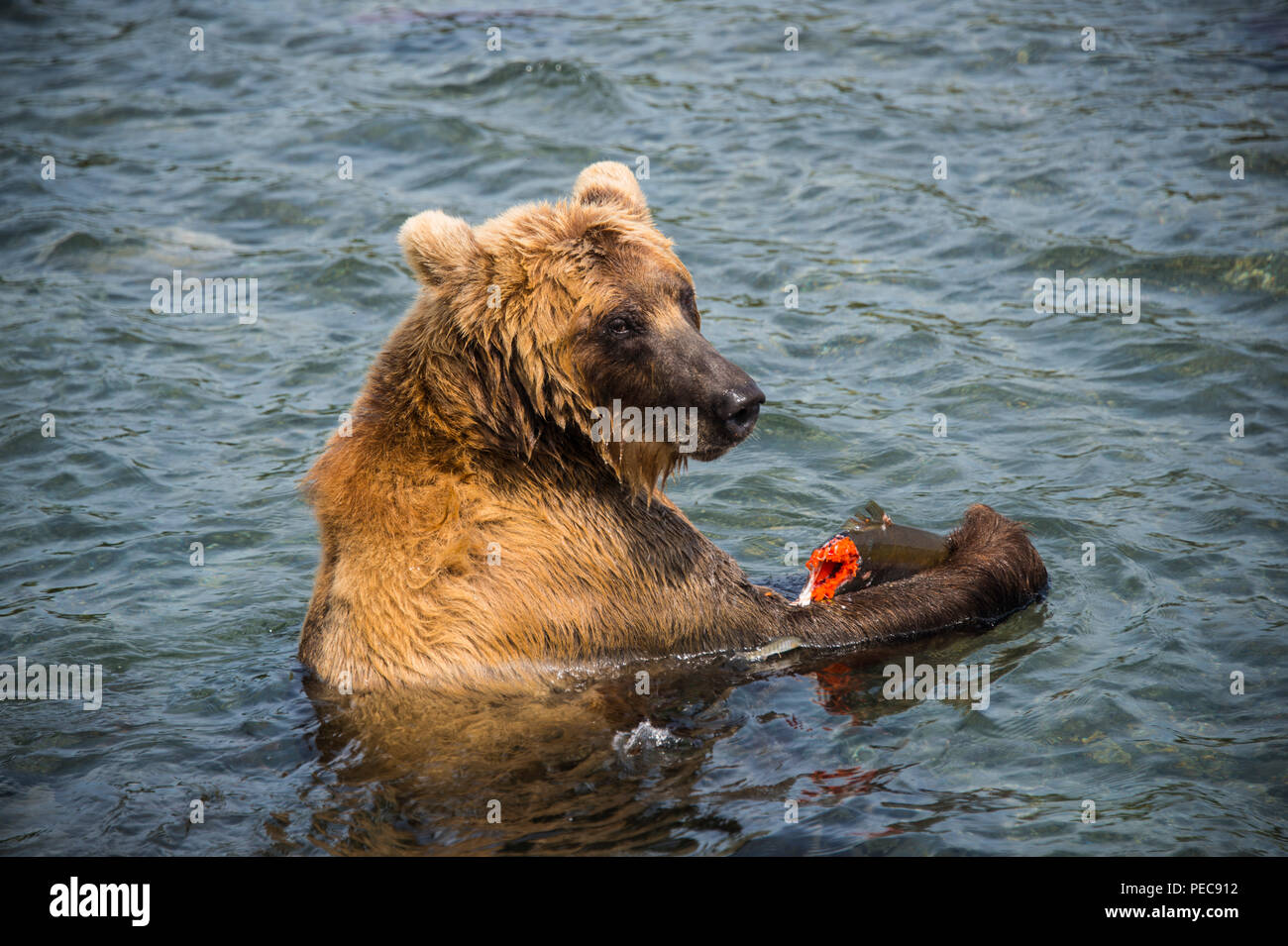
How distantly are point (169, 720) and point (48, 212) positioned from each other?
7976mm

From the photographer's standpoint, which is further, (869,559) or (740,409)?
(869,559)

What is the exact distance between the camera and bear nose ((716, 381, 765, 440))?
5586 mm

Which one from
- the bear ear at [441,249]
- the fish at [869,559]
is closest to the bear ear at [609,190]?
the bear ear at [441,249]

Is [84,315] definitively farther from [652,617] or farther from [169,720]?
[652,617]

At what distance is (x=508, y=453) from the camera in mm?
5801

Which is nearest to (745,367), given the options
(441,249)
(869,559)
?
(869,559)

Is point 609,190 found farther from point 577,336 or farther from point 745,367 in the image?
point 745,367

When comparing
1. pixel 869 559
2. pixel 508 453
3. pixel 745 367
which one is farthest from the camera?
pixel 745 367

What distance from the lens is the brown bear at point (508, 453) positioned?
555 cm

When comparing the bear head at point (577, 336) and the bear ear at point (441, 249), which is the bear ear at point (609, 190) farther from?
the bear ear at point (441, 249)

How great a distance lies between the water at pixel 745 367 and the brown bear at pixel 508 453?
33 cm

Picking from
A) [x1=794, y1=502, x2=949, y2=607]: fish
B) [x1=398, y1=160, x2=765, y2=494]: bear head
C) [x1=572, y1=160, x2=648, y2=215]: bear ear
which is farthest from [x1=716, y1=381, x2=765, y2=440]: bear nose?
[x1=794, y1=502, x2=949, y2=607]: fish

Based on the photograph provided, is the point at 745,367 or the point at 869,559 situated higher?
the point at 745,367

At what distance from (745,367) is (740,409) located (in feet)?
15.1
